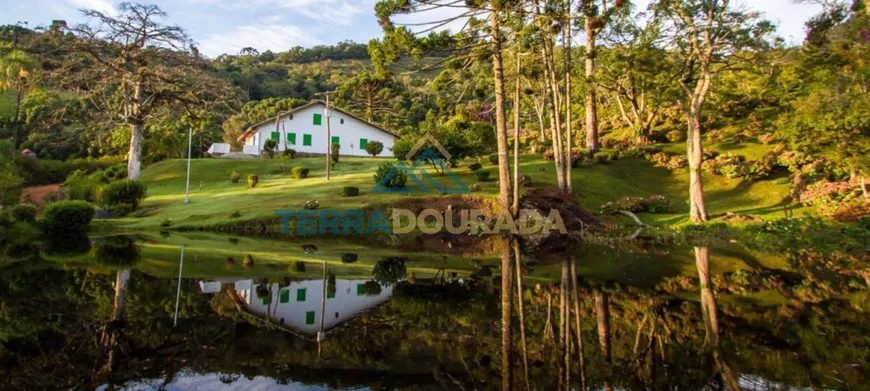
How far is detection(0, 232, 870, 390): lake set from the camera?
4.59 metres

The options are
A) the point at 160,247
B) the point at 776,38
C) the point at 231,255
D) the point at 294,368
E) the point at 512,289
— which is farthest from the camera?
the point at 776,38

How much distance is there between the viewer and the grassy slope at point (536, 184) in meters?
25.5

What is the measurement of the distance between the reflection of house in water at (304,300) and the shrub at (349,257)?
358 cm

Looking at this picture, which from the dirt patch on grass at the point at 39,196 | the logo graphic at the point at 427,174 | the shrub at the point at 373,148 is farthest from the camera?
the shrub at the point at 373,148

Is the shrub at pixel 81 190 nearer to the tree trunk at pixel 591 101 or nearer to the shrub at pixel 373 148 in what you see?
the shrub at pixel 373 148

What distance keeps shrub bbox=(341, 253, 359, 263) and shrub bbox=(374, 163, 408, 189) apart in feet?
43.8

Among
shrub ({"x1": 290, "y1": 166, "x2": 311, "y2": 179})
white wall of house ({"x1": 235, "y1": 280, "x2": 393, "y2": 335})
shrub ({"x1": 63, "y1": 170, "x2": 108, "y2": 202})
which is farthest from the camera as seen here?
shrub ({"x1": 290, "y1": 166, "x2": 311, "y2": 179})

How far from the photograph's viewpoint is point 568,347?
550 centimetres

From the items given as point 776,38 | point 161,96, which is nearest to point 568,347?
point 776,38

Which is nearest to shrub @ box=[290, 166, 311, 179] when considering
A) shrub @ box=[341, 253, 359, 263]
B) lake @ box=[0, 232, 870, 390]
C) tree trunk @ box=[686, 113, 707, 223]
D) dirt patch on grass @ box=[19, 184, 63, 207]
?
dirt patch on grass @ box=[19, 184, 63, 207]

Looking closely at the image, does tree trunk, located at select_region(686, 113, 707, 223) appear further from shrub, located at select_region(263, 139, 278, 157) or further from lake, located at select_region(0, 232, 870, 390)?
shrub, located at select_region(263, 139, 278, 157)

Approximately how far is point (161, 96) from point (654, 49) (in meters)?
30.9

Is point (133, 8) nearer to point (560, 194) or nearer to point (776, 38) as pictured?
point (560, 194)

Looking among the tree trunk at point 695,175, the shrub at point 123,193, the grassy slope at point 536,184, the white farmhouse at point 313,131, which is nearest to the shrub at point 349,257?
the grassy slope at point 536,184
